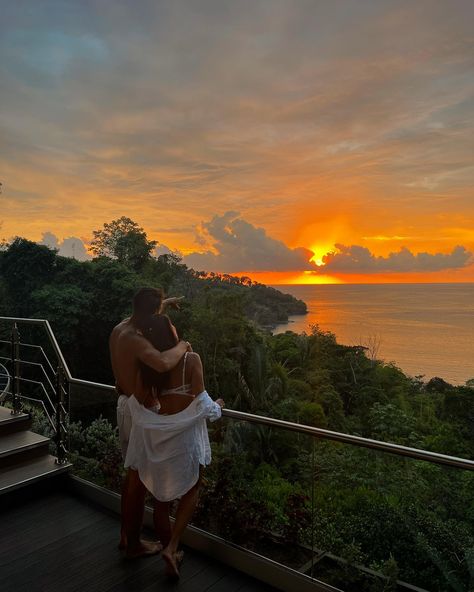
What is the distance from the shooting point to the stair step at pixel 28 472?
299 centimetres

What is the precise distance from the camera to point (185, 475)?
214 centimetres

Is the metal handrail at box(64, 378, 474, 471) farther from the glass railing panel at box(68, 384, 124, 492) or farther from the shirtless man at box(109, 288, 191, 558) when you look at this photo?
the glass railing panel at box(68, 384, 124, 492)

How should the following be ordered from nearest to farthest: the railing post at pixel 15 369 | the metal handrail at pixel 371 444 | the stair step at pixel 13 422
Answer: the metal handrail at pixel 371 444
the stair step at pixel 13 422
the railing post at pixel 15 369

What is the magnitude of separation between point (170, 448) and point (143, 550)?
2.34 ft

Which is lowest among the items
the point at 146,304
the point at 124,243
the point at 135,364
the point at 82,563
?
the point at 82,563

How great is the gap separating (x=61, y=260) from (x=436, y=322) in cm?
3687

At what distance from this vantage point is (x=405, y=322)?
42000 millimetres

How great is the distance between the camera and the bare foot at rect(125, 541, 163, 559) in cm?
235

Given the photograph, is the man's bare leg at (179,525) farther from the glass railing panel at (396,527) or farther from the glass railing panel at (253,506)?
the glass railing panel at (396,527)

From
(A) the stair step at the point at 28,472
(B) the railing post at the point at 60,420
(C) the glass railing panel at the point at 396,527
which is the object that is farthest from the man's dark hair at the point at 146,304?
(A) the stair step at the point at 28,472

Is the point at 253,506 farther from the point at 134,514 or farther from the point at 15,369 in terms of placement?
the point at 15,369

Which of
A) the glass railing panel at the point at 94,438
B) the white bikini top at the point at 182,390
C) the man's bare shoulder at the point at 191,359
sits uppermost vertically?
the man's bare shoulder at the point at 191,359

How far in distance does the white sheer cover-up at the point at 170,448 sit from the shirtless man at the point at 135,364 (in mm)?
131

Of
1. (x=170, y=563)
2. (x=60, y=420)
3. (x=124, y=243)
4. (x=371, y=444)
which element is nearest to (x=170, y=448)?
(x=170, y=563)
